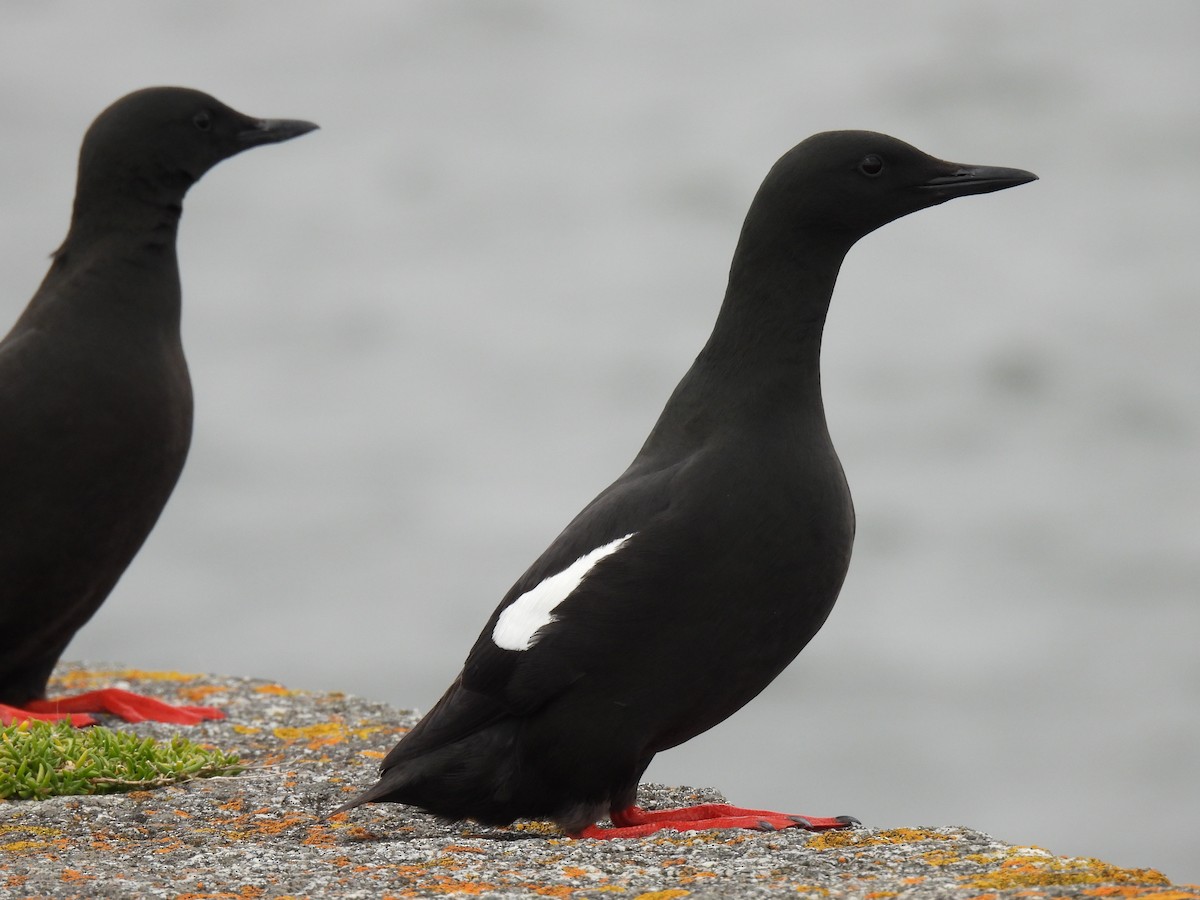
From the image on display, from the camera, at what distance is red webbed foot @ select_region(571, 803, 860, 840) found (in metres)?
4.72

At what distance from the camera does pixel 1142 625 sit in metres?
22.7

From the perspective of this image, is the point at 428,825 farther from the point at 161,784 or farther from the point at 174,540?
the point at 174,540

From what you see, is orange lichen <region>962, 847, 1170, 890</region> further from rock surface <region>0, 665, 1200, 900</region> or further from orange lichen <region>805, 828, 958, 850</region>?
orange lichen <region>805, 828, 958, 850</region>

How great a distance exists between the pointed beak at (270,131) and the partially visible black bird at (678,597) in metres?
3.57

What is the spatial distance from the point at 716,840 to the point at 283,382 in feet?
81.1

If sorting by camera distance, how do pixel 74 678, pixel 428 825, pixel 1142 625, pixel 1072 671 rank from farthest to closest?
pixel 1142 625 < pixel 1072 671 < pixel 74 678 < pixel 428 825

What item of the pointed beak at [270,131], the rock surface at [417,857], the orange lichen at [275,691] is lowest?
the rock surface at [417,857]

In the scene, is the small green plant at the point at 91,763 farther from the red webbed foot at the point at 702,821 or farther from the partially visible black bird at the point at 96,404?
the red webbed foot at the point at 702,821

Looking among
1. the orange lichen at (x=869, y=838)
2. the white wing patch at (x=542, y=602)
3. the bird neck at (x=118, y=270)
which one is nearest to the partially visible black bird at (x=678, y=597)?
the white wing patch at (x=542, y=602)

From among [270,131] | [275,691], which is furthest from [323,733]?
[270,131]

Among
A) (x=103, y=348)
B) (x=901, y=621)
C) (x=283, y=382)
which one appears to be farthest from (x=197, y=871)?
(x=283, y=382)

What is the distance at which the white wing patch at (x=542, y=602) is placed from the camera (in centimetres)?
489

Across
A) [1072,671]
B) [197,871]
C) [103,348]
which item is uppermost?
[1072,671]

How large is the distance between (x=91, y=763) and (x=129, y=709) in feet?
4.83
